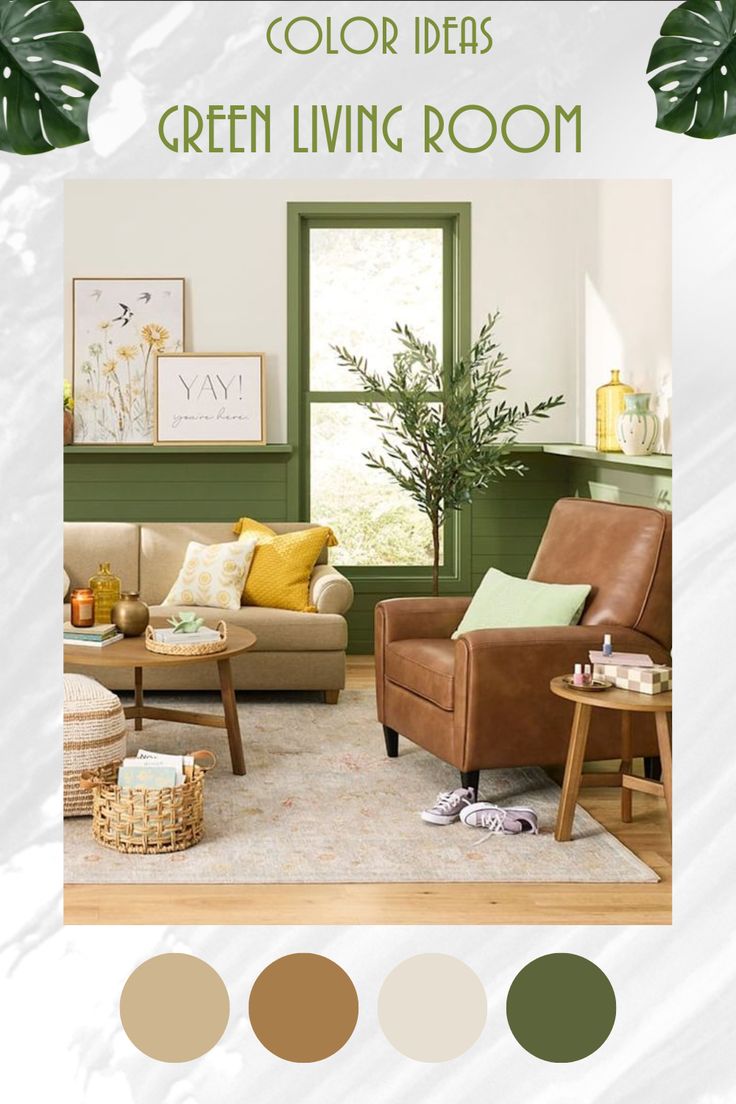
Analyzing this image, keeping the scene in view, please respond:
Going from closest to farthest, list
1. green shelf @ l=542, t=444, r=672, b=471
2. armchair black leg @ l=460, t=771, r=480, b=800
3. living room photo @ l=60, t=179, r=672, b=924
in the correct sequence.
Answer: living room photo @ l=60, t=179, r=672, b=924
armchair black leg @ l=460, t=771, r=480, b=800
green shelf @ l=542, t=444, r=672, b=471

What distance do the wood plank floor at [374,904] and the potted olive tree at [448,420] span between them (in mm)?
3104

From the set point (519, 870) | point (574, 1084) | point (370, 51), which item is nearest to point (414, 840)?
point (519, 870)

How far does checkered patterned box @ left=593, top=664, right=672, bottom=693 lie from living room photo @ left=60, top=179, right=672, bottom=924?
0.01m

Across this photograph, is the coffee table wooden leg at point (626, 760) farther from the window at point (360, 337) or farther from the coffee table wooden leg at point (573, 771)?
the window at point (360, 337)

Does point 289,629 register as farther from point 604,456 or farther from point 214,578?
point 604,456

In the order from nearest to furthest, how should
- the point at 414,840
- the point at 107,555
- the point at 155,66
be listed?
the point at 155,66 → the point at 414,840 → the point at 107,555

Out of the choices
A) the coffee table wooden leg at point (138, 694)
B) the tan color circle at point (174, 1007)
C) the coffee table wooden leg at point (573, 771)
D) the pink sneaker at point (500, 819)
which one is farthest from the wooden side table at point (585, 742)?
the coffee table wooden leg at point (138, 694)

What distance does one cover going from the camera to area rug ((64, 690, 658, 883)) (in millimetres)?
3615

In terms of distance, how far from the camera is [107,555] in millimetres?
6367

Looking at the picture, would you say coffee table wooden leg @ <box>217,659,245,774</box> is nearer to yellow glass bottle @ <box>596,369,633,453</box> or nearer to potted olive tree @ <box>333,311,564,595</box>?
potted olive tree @ <box>333,311,564,595</box>

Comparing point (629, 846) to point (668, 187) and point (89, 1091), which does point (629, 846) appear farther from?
point (668, 187)

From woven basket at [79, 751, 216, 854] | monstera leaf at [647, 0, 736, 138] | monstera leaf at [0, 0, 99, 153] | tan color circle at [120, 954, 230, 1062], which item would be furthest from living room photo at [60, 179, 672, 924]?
monstera leaf at [0, 0, 99, 153]

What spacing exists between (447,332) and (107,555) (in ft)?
7.53

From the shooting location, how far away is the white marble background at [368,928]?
87.4 inches
